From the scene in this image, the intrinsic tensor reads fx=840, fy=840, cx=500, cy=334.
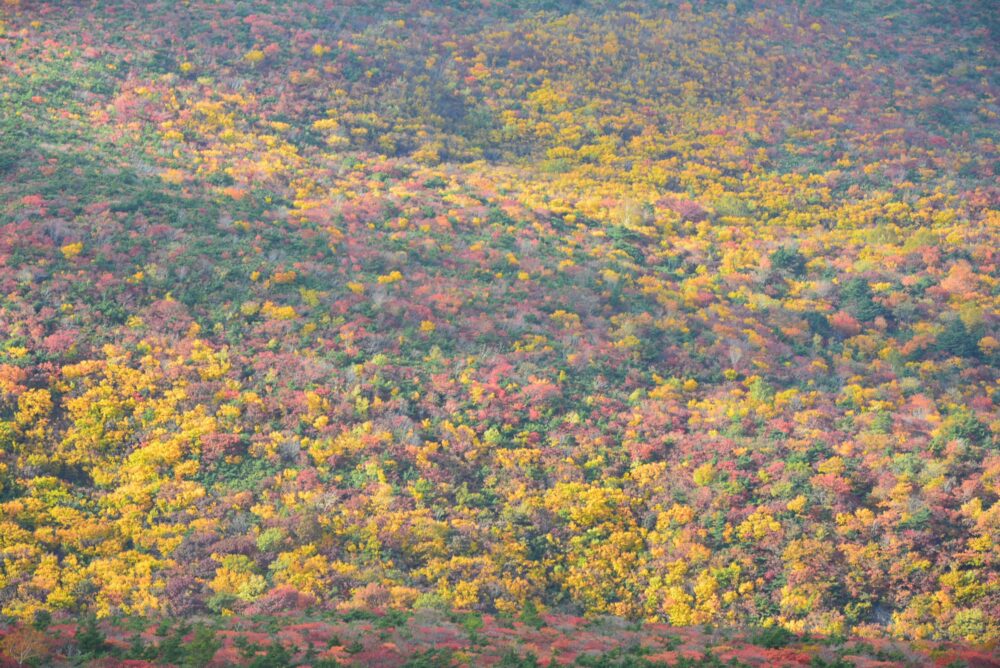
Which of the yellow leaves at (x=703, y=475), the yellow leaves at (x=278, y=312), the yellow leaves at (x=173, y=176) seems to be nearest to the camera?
the yellow leaves at (x=703, y=475)

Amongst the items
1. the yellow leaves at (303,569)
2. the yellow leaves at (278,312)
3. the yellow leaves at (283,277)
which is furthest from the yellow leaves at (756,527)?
the yellow leaves at (283,277)

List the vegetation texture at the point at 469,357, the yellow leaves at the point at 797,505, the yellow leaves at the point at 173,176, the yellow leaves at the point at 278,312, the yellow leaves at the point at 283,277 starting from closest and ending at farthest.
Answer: the vegetation texture at the point at 469,357 < the yellow leaves at the point at 797,505 < the yellow leaves at the point at 278,312 < the yellow leaves at the point at 283,277 < the yellow leaves at the point at 173,176

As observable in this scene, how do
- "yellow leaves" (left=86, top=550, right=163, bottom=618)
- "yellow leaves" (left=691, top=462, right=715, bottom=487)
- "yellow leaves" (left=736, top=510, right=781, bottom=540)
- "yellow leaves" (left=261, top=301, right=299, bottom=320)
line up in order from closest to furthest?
"yellow leaves" (left=86, top=550, right=163, bottom=618) → "yellow leaves" (left=736, top=510, right=781, bottom=540) → "yellow leaves" (left=691, top=462, right=715, bottom=487) → "yellow leaves" (left=261, top=301, right=299, bottom=320)

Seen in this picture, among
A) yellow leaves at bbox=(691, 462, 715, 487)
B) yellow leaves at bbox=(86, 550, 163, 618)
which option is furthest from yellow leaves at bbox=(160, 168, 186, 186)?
yellow leaves at bbox=(691, 462, 715, 487)

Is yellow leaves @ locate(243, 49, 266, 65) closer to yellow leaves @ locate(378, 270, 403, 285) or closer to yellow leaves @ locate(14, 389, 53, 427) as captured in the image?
yellow leaves @ locate(378, 270, 403, 285)

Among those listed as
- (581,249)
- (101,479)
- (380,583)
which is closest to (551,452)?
(380,583)

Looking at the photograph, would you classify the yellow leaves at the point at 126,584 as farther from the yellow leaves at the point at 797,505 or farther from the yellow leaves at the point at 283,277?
the yellow leaves at the point at 797,505

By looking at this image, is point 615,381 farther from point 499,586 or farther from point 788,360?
point 499,586

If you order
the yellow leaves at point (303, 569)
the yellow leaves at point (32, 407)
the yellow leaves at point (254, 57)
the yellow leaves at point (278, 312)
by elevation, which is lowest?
the yellow leaves at point (303, 569)
